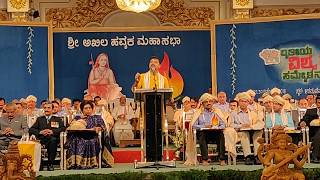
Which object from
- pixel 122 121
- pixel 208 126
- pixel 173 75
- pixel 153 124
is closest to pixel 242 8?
pixel 173 75

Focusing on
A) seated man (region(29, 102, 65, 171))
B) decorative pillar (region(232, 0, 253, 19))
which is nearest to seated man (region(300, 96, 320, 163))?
seated man (region(29, 102, 65, 171))

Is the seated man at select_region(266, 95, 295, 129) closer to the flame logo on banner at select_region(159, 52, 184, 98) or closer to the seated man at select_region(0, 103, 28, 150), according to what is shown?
the seated man at select_region(0, 103, 28, 150)

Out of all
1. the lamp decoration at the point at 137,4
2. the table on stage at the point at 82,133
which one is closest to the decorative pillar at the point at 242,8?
the lamp decoration at the point at 137,4

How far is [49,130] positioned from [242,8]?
668 centimetres

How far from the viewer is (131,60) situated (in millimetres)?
15117

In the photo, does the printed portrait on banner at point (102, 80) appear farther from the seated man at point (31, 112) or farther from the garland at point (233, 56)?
the seated man at point (31, 112)

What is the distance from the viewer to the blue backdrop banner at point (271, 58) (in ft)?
45.6

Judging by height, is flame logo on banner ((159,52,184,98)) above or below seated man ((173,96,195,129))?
above

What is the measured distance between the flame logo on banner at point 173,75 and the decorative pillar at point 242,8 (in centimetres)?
189

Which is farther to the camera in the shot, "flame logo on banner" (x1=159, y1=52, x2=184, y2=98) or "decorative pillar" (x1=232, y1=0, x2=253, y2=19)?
"decorative pillar" (x1=232, y1=0, x2=253, y2=19)

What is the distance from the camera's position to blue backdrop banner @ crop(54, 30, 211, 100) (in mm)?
15055

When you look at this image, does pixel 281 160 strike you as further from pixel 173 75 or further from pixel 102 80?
pixel 102 80

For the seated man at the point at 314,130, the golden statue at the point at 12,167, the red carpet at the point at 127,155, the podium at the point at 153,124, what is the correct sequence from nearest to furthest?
the golden statue at the point at 12,167
the podium at the point at 153,124
the seated man at the point at 314,130
the red carpet at the point at 127,155

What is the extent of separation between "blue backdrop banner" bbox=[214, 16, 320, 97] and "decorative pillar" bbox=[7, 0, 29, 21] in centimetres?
445
